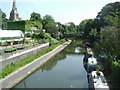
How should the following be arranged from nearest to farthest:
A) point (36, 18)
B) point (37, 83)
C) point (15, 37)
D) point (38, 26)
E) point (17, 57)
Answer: point (37, 83) → point (17, 57) → point (15, 37) → point (38, 26) → point (36, 18)

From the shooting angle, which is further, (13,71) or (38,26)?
(38,26)

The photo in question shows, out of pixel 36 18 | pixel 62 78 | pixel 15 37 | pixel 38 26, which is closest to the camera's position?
pixel 62 78

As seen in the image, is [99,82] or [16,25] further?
[16,25]

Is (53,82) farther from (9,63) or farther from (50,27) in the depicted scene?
(50,27)

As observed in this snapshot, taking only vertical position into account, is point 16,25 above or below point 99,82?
above

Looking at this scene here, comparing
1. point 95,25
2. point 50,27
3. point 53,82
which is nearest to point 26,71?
point 53,82

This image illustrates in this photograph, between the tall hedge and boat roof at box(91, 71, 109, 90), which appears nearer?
boat roof at box(91, 71, 109, 90)

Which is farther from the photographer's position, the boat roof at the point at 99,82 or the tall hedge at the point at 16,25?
the tall hedge at the point at 16,25

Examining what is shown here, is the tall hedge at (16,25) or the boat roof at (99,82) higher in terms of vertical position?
the tall hedge at (16,25)

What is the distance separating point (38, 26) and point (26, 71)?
171ft

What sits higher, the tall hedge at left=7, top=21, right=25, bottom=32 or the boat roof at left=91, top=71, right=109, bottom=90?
the tall hedge at left=7, top=21, right=25, bottom=32

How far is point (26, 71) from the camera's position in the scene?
2014cm

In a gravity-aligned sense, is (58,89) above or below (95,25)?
below

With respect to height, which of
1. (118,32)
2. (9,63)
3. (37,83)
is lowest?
(37,83)
